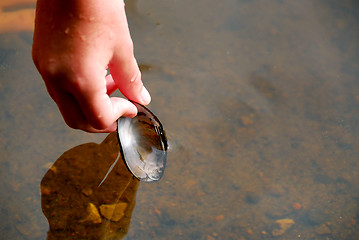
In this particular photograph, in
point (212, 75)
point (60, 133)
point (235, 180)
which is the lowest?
point (60, 133)

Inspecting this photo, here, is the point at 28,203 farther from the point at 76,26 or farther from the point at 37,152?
the point at 76,26

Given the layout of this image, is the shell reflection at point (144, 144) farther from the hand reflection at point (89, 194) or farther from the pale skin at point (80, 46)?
the pale skin at point (80, 46)

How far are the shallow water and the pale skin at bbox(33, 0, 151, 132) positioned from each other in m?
0.68

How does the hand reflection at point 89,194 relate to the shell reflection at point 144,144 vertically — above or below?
below

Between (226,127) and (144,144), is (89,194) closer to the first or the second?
(144,144)

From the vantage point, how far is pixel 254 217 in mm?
1549

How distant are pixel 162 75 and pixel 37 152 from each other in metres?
0.71

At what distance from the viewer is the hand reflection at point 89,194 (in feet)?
4.93

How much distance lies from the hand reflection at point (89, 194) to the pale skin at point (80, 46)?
62 centimetres

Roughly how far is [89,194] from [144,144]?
315 millimetres

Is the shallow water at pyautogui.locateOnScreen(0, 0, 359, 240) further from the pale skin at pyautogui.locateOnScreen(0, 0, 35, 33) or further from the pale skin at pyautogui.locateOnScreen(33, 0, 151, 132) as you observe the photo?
the pale skin at pyautogui.locateOnScreen(33, 0, 151, 132)

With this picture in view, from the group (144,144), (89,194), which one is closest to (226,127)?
(144,144)

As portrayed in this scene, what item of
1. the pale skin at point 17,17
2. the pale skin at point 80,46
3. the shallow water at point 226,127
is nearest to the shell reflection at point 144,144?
the shallow water at point 226,127

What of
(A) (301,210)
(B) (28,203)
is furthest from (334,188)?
(B) (28,203)
